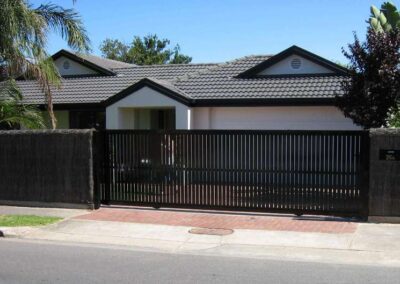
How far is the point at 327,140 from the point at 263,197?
1743 millimetres

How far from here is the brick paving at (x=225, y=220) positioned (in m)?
10.1

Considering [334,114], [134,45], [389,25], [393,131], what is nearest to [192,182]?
[393,131]

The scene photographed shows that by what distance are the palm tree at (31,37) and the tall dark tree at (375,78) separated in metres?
6.85

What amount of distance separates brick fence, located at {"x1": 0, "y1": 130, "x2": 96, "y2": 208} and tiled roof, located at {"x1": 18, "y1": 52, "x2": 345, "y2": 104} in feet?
20.9

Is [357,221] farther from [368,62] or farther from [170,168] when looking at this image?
[368,62]

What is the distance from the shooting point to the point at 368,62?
1381 centimetres

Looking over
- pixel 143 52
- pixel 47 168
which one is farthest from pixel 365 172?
pixel 143 52

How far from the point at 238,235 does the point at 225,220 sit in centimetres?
136

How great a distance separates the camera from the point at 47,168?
12352 mm

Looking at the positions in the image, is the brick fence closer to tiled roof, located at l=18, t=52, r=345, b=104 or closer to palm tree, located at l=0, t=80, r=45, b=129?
palm tree, located at l=0, t=80, r=45, b=129

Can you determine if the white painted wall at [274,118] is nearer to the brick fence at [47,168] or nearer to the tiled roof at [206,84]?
the tiled roof at [206,84]

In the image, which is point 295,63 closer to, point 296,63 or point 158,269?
point 296,63

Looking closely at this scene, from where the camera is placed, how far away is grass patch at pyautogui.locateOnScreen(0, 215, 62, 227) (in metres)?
10.3

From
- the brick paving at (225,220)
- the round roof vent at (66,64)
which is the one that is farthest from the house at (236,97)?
the brick paving at (225,220)
